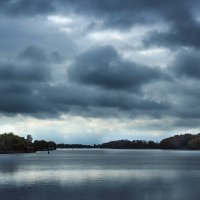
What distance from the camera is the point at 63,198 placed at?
60.8 meters

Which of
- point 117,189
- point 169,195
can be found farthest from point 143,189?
point 169,195

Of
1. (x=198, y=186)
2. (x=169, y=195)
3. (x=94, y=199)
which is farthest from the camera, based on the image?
(x=198, y=186)

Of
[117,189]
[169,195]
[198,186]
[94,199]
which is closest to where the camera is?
[94,199]

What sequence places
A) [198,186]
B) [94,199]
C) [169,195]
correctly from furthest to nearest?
[198,186]
[169,195]
[94,199]

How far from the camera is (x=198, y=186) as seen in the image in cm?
7875

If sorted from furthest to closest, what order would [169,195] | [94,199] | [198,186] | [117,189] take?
[198,186] < [117,189] < [169,195] < [94,199]

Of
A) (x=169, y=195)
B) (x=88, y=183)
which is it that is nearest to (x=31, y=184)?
(x=88, y=183)

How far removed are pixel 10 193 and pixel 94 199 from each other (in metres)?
13.9

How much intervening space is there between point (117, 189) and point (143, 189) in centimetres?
414

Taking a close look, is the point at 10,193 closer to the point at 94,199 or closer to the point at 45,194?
the point at 45,194

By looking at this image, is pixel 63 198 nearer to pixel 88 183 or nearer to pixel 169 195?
pixel 169 195

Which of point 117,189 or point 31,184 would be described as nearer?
point 117,189

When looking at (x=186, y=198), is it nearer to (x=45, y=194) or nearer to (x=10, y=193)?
(x=45, y=194)

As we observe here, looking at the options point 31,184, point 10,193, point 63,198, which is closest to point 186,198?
point 63,198
